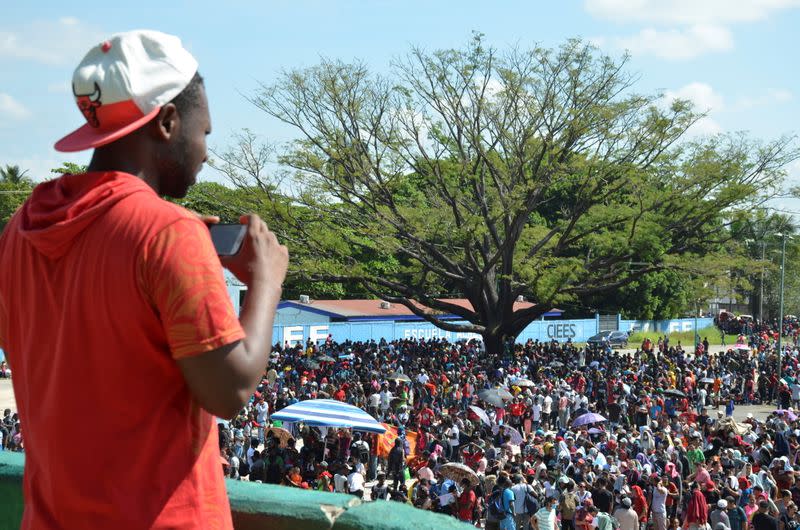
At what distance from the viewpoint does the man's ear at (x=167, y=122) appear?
51.3 inches

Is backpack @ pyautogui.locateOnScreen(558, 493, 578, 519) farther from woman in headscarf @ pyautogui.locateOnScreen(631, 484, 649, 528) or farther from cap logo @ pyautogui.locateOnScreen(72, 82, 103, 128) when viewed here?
cap logo @ pyautogui.locateOnScreen(72, 82, 103, 128)

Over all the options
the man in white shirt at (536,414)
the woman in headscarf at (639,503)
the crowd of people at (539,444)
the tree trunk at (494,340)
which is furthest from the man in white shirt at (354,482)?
the tree trunk at (494,340)

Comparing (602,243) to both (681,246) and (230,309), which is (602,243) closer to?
(681,246)

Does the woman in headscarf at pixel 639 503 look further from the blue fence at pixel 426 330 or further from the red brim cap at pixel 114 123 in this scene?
the blue fence at pixel 426 330

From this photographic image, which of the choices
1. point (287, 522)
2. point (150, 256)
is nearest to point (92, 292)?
point (150, 256)

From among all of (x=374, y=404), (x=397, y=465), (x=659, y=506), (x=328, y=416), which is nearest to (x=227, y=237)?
(x=659, y=506)

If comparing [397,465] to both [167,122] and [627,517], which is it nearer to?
[627,517]

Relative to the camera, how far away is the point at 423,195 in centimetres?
3114

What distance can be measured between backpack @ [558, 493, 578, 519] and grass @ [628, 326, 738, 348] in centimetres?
3507

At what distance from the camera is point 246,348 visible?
120cm

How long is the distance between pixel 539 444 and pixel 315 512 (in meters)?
13.0

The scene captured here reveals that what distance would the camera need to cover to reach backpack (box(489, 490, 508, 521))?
10164 mm

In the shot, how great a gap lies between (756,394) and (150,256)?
27113mm

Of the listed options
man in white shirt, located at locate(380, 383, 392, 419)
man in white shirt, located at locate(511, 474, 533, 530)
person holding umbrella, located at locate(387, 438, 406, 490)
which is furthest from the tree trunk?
man in white shirt, located at locate(511, 474, 533, 530)
